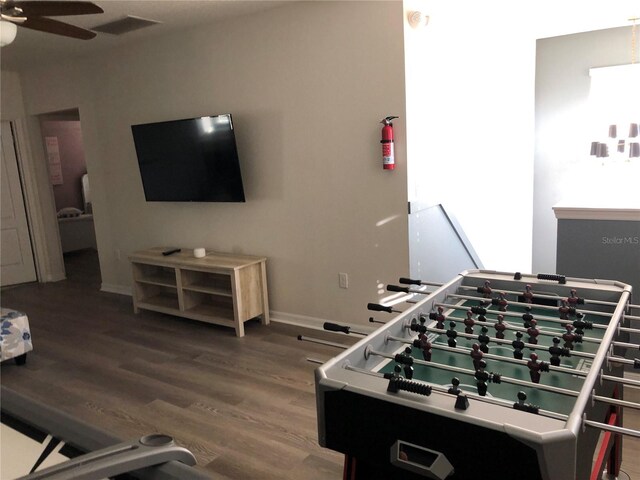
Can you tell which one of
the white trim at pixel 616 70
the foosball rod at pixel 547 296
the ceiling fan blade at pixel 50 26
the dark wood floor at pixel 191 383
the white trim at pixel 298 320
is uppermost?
the ceiling fan blade at pixel 50 26

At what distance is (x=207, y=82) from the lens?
4.36 meters

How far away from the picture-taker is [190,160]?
14.3 ft

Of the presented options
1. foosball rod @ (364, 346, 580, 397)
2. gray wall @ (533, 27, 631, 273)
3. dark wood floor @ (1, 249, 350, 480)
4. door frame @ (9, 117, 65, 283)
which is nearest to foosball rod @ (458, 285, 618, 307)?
foosball rod @ (364, 346, 580, 397)

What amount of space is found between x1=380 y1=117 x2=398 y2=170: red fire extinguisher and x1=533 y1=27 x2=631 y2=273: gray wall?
122 inches

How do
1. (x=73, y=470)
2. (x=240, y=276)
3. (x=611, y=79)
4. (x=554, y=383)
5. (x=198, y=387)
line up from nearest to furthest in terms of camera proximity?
(x=73, y=470), (x=554, y=383), (x=198, y=387), (x=240, y=276), (x=611, y=79)

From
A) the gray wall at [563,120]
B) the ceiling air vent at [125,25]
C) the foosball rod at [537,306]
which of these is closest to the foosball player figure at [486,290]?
the foosball rod at [537,306]

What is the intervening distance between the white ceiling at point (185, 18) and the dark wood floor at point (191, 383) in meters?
2.51

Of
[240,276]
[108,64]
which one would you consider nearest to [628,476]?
[240,276]

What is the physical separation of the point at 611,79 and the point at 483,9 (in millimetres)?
2291

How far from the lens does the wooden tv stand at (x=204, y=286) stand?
4.04 meters

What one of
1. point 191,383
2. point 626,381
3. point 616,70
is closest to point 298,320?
point 191,383

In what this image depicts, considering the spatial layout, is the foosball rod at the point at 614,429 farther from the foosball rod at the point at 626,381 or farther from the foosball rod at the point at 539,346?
the foosball rod at the point at 539,346

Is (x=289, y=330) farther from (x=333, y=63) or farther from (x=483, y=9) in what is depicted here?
(x=483, y=9)

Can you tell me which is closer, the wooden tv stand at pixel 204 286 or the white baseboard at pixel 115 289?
the wooden tv stand at pixel 204 286
